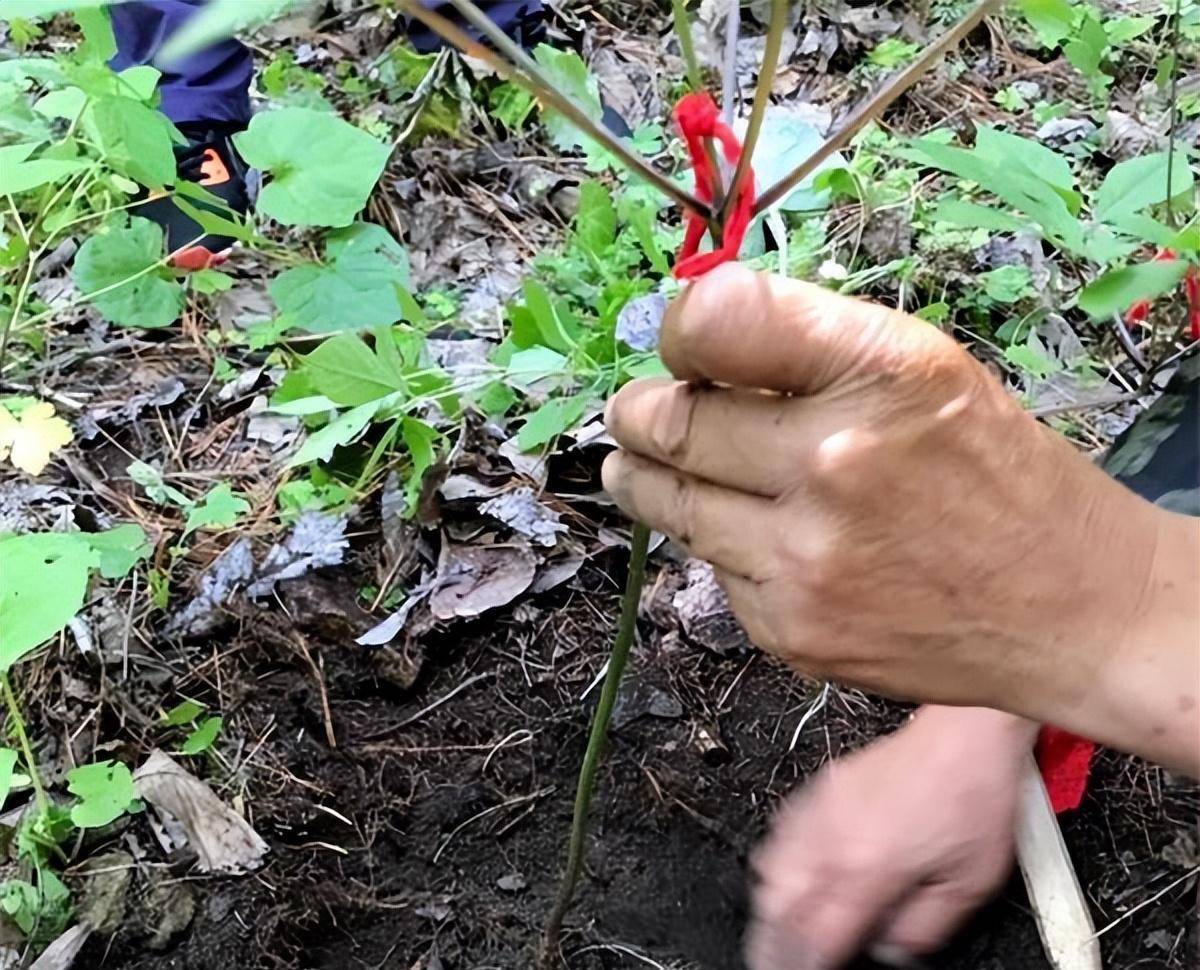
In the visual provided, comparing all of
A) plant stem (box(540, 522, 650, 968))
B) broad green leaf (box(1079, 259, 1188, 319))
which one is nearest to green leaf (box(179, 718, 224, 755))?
plant stem (box(540, 522, 650, 968))

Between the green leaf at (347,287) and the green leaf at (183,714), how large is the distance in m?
0.48

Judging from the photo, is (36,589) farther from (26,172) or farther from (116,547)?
(26,172)

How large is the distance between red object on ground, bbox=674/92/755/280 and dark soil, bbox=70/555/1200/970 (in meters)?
0.80

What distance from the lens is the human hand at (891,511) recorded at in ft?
2.20

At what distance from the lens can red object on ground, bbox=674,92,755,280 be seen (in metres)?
0.61

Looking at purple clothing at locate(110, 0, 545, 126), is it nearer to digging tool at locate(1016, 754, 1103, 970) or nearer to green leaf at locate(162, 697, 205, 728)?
green leaf at locate(162, 697, 205, 728)

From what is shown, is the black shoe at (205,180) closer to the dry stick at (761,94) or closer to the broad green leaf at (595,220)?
the broad green leaf at (595,220)

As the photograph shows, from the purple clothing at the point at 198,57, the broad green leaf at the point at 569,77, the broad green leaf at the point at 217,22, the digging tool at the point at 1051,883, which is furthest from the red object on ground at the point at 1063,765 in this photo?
the purple clothing at the point at 198,57

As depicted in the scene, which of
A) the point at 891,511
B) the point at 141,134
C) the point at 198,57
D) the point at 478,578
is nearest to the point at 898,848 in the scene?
the point at 891,511

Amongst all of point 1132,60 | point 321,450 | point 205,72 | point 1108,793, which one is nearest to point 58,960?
point 321,450

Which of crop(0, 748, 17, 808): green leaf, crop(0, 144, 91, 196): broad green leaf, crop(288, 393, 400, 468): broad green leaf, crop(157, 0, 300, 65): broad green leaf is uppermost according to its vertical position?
crop(157, 0, 300, 65): broad green leaf

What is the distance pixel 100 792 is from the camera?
3.82 ft

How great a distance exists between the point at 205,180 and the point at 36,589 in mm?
1236

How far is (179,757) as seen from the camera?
1319 mm
